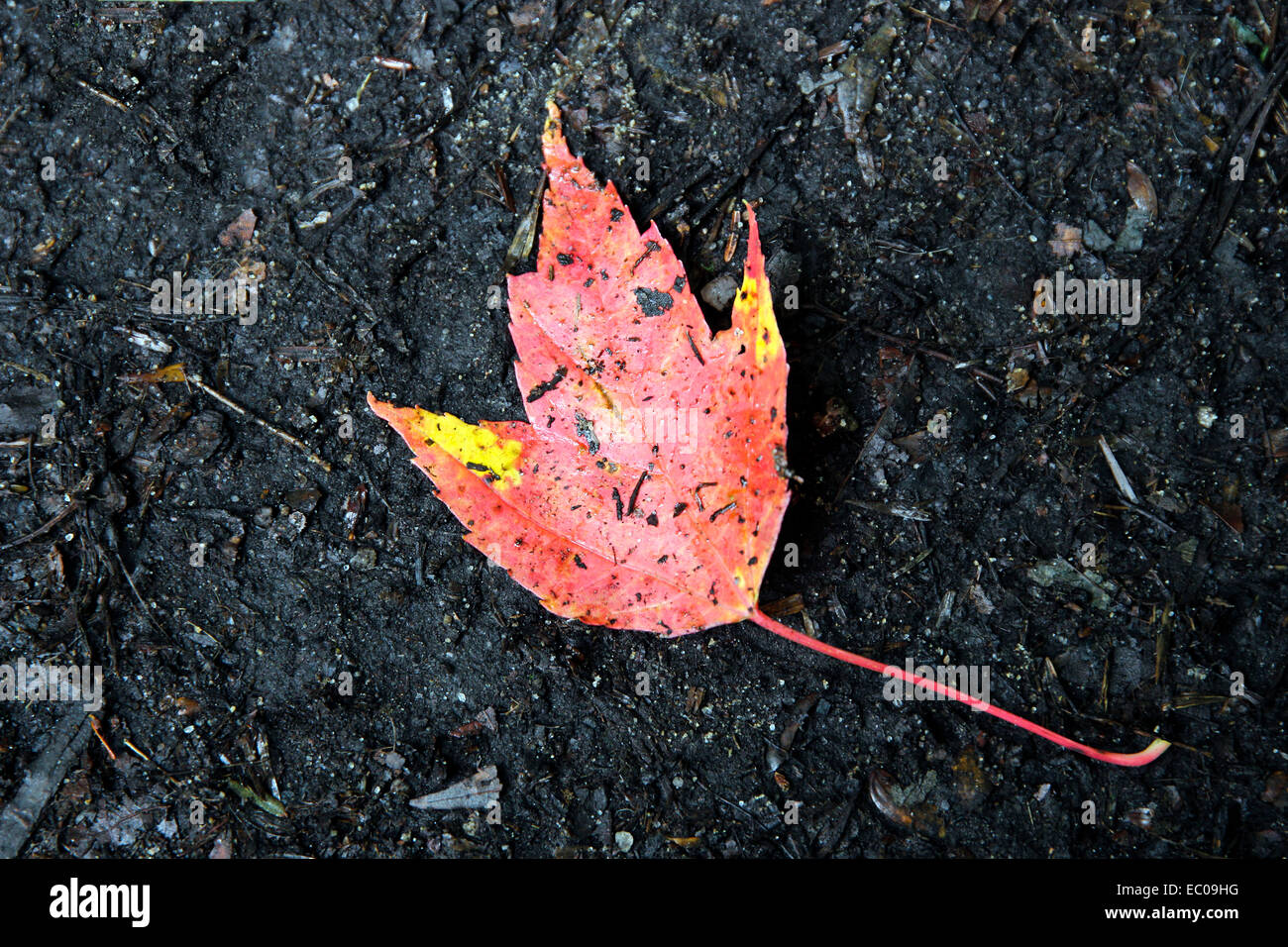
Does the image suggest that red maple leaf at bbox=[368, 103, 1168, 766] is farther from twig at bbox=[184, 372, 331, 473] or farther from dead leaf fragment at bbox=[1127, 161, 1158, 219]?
dead leaf fragment at bbox=[1127, 161, 1158, 219]

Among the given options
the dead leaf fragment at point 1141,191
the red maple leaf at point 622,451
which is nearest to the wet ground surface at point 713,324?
the dead leaf fragment at point 1141,191

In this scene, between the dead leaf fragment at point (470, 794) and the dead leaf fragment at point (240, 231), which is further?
the dead leaf fragment at point (240, 231)

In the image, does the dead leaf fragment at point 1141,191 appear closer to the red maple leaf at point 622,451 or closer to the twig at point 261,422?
the red maple leaf at point 622,451

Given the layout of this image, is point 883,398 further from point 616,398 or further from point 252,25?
point 252,25

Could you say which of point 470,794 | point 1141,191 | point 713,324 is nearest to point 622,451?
point 713,324

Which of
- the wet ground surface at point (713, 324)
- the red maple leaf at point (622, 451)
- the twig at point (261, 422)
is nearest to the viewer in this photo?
the red maple leaf at point (622, 451)

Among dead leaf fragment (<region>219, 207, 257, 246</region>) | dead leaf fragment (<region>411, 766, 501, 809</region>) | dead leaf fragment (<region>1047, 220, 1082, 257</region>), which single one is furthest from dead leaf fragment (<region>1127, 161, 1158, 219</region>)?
dead leaf fragment (<region>219, 207, 257, 246</region>)
